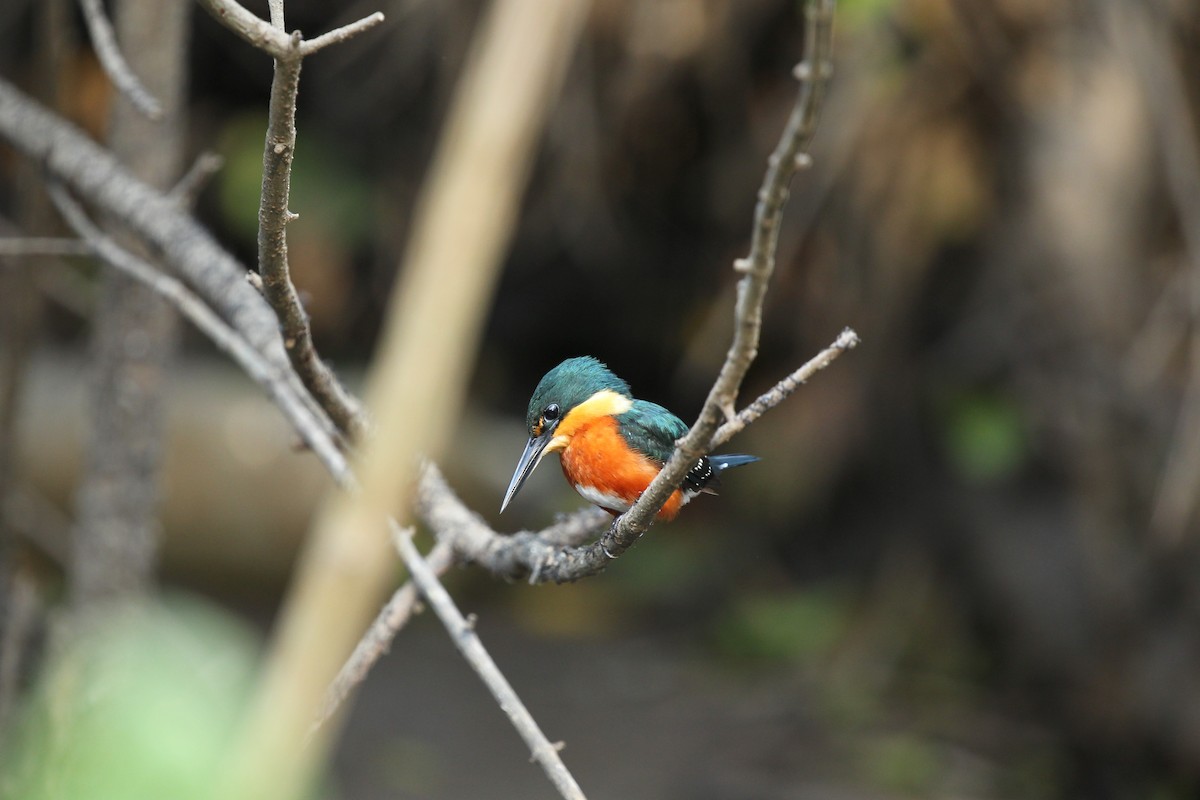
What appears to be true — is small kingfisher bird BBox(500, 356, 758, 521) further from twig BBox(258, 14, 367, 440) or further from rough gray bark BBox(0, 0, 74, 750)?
rough gray bark BBox(0, 0, 74, 750)

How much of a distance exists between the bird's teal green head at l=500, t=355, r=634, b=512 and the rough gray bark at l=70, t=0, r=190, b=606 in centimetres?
118

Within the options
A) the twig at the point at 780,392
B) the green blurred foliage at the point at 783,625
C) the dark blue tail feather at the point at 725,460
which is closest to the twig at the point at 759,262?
the twig at the point at 780,392

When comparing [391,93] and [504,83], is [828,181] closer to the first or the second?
[391,93]

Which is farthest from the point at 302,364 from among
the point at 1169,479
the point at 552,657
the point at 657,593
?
the point at 657,593

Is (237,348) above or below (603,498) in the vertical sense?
above

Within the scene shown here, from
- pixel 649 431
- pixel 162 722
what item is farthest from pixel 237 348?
pixel 162 722

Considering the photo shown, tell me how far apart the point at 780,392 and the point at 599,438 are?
78 centimetres

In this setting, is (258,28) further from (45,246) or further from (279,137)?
(45,246)

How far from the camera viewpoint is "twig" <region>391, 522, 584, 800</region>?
3.78 ft

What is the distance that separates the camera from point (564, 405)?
67.1 inches

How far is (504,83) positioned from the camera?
47 cm

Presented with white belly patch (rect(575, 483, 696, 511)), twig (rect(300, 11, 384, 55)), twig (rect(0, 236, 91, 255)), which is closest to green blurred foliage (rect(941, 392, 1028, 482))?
white belly patch (rect(575, 483, 696, 511))

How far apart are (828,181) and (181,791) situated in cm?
372

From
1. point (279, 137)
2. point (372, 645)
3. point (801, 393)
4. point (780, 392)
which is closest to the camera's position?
point (780, 392)
